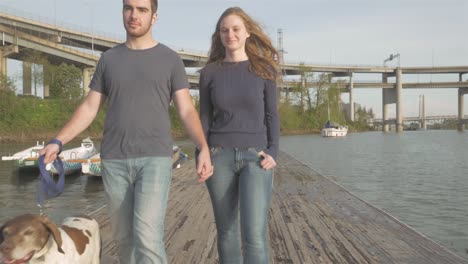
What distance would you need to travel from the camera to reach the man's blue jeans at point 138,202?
287cm

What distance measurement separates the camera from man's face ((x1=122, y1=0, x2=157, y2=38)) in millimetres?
2910

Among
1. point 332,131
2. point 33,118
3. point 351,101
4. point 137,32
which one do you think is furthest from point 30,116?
→ point 351,101

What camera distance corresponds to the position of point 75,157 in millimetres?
19359

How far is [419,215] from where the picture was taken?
11047 mm

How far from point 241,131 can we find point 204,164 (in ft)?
1.21

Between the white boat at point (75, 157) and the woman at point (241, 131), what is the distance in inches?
580

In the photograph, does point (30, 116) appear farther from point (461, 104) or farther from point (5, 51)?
point (461, 104)

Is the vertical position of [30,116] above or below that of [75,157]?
above

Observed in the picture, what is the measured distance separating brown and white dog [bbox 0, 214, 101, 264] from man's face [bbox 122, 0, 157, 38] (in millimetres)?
1414

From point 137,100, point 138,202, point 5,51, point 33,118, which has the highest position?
point 5,51

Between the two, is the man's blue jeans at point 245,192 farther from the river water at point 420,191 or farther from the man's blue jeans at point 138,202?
the river water at point 420,191

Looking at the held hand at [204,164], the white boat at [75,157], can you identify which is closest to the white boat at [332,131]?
the white boat at [75,157]

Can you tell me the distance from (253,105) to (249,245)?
1052 mm

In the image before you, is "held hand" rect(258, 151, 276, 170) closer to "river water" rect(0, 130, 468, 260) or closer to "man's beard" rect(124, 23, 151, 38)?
"man's beard" rect(124, 23, 151, 38)
